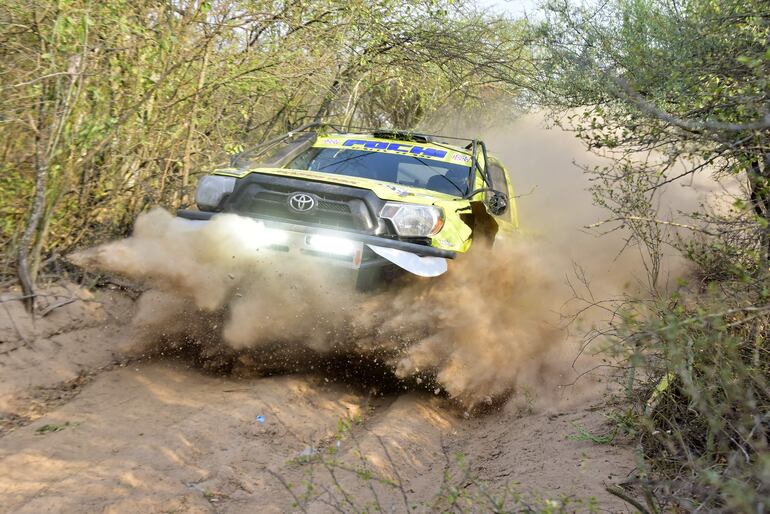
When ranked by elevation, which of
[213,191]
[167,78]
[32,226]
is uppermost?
[167,78]

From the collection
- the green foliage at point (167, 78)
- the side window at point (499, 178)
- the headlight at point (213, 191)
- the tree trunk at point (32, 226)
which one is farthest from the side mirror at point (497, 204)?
the tree trunk at point (32, 226)

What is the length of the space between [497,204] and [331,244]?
1.52 m

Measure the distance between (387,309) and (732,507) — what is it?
11.1 ft

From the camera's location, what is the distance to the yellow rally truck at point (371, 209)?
5.01 metres

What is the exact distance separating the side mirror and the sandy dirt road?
150 cm

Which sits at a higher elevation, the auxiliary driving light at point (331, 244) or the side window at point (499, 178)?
the side window at point (499, 178)

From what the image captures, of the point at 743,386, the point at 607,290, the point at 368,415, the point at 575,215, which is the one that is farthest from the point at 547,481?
the point at 575,215

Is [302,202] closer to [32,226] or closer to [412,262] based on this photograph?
[412,262]

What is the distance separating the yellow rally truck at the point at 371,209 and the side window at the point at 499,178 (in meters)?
0.45

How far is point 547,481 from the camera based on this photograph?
12.7 feet

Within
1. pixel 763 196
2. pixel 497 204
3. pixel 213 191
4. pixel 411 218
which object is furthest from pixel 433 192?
pixel 763 196

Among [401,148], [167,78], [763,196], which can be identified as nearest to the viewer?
[763,196]

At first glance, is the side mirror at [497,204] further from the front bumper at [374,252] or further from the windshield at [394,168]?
the front bumper at [374,252]

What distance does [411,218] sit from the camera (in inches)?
205
